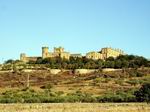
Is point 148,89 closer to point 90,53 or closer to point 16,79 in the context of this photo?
point 16,79

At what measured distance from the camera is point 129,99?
41156mm

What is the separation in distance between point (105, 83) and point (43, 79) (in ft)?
64.2

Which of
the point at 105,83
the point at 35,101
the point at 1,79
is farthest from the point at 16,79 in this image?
the point at 35,101

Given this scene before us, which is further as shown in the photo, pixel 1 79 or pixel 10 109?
pixel 1 79

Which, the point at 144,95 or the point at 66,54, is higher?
the point at 66,54

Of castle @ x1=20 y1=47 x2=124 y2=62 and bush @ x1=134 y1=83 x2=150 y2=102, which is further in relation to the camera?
castle @ x1=20 y1=47 x2=124 y2=62

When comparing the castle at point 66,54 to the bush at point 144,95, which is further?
the castle at point 66,54

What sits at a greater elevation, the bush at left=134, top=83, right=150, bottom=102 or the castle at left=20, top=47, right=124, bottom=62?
the castle at left=20, top=47, right=124, bottom=62

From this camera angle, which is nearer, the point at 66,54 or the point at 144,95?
the point at 144,95

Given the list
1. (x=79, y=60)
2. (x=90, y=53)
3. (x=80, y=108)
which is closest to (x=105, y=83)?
(x=80, y=108)

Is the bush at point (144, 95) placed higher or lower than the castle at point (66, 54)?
lower

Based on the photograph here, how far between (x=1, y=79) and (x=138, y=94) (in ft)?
160

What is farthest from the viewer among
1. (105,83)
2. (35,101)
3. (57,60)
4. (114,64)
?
(57,60)

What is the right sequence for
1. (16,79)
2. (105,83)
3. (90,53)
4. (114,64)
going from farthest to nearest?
(90,53) < (114,64) < (16,79) < (105,83)
